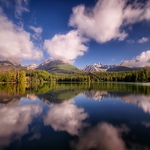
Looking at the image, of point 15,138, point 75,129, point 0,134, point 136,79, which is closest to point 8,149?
point 15,138

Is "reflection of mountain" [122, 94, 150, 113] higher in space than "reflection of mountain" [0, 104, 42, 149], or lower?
higher

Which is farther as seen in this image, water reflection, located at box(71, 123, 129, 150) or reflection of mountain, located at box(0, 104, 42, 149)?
reflection of mountain, located at box(0, 104, 42, 149)

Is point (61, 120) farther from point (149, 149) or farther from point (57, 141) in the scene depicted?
point (149, 149)

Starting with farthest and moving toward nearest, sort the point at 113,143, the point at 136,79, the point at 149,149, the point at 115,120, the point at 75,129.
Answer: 1. the point at 136,79
2. the point at 115,120
3. the point at 75,129
4. the point at 113,143
5. the point at 149,149

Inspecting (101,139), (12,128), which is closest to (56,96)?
(12,128)


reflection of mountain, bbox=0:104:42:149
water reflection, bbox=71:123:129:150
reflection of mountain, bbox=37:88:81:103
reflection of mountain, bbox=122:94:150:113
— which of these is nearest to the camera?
water reflection, bbox=71:123:129:150

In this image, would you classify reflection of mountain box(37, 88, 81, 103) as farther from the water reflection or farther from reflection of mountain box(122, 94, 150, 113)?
the water reflection

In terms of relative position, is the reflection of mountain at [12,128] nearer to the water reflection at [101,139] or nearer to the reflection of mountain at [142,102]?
the water reflection at [101,139]

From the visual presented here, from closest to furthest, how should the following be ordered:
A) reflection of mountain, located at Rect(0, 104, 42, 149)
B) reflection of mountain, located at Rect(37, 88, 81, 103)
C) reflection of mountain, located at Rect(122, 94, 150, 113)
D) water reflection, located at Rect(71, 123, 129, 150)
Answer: water reflection, located at Rect(71, 123, 129, 150), reflection of mountain, located at Rect(0, 104, 42, 149), reflection of mountain, located at Rect(122, 94, 150, 113), reflection of mountain, located at Rect(37, 88, 81, 103)

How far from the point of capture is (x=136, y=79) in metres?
160

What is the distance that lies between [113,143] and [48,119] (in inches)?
370

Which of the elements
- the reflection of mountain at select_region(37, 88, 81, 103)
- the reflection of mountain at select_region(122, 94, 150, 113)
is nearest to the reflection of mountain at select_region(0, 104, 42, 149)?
the reflection of mountain at select_region(37, 88, 81, 103)

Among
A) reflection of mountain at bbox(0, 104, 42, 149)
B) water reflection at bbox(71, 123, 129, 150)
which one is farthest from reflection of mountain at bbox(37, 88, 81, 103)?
water reflection at bbox(71, 123, 129, 150)

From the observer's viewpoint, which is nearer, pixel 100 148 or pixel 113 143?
pixel 100 148
